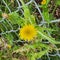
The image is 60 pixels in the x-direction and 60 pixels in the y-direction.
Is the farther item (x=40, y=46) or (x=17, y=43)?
(x=17, y=43)

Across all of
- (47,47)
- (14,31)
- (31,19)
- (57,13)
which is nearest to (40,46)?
(47,47)

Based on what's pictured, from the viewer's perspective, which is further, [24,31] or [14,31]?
[14,31]

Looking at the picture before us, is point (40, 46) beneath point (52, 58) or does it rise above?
above

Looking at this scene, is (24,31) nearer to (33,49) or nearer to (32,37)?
(32,37)

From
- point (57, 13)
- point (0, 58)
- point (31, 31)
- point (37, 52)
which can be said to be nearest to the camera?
point (31, 31)

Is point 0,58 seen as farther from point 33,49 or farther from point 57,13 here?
point 57,13

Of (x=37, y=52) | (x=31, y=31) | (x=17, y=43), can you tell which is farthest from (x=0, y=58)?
(x=31, y=31)

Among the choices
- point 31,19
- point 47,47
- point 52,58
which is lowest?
point 52,58

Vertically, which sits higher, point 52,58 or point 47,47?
point 47,47

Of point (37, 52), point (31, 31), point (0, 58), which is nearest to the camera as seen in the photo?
point (31, 31)

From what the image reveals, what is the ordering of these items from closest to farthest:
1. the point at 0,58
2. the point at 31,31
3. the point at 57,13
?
the point at 31,31, the point at 0,58, the point at 57,13
